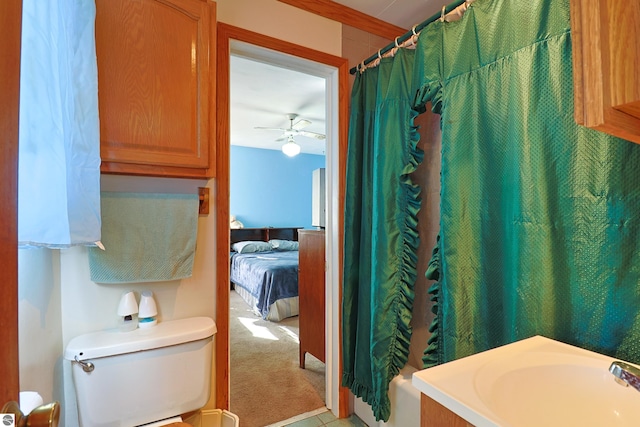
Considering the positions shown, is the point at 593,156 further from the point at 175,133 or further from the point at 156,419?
the point at 156,419

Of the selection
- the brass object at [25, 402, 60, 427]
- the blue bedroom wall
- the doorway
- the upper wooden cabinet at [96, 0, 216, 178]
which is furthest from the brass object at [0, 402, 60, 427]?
the blue bedroom wall

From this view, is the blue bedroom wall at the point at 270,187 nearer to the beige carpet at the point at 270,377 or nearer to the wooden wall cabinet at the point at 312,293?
the beige carpet at the point at 270,377

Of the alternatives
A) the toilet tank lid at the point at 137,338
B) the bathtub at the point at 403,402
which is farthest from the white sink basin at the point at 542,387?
the toilet tank lid at the point at 137,338

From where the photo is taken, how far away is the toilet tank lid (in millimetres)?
1119

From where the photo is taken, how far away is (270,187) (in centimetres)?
591

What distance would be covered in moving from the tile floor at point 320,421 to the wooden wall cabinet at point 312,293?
0.32 meters

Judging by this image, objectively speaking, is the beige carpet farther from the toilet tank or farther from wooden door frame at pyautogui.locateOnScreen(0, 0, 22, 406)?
wooden door frame at pyautogui.locateOnScreen(0, 0, 22, 406)

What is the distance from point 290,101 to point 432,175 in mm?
2207

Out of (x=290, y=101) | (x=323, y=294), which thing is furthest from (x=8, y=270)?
(x=290, y=101)

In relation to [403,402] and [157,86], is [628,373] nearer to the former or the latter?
[403,402]

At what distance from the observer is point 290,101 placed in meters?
3.40

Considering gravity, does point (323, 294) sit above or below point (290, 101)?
below

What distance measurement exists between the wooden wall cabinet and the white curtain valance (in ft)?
4.62

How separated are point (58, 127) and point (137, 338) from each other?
83 cm
